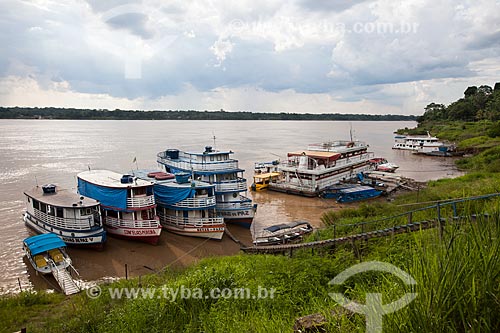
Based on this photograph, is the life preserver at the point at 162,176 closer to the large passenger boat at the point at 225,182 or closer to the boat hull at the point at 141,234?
the large passenger boat at the point at 225,182

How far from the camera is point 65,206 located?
17.5 m

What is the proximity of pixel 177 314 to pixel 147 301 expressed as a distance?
2.54ft

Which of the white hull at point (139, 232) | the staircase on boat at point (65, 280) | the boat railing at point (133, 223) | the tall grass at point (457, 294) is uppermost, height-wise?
the tall grass at point (457, 294)

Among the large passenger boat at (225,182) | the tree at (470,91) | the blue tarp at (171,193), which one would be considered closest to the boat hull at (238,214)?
the large passenger boat at (225,182)

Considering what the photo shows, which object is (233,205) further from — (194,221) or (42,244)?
(42,244)

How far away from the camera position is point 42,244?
1550 cm

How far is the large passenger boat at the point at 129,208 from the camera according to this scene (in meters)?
18.5

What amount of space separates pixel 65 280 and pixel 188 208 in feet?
23.6

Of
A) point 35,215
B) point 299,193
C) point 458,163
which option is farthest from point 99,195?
point 458,163

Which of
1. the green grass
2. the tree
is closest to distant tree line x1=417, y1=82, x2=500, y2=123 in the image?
the tree

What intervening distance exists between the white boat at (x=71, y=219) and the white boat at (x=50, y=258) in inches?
40.8

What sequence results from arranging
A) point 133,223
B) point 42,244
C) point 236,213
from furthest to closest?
point 236,213 → point 133,223 → point 42,244

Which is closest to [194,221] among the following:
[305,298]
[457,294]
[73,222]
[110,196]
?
[110,196]

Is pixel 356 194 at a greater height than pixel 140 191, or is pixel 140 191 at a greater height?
pixel 140 191
